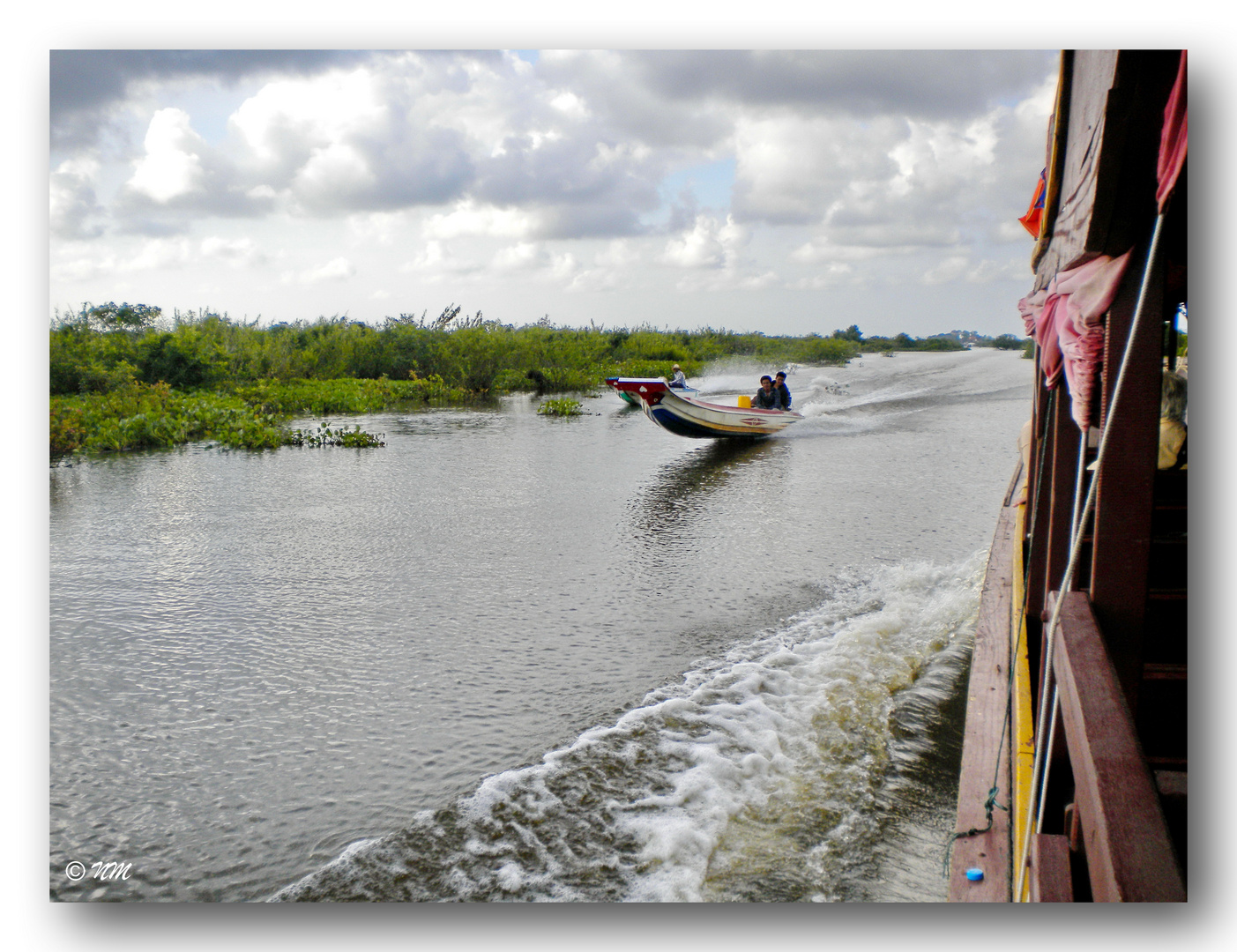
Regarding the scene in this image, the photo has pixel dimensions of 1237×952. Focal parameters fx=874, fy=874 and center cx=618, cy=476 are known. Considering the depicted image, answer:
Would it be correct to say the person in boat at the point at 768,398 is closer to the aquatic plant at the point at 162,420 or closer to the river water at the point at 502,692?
the river water at the point at 502,692

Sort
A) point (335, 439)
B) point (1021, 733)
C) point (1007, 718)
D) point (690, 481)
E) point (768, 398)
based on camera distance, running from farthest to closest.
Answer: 1. point (768, 398)
2. point (335, 439)
3. point (690, 481)
4. point (1007, 718)
5. point (1021, 733)

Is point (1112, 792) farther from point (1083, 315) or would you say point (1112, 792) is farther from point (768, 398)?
point (768, 398)

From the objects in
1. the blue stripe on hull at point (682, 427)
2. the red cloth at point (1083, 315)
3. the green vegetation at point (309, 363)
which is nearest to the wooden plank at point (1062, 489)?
the red cloth at point (1083, 315)

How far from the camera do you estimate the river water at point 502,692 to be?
215cm

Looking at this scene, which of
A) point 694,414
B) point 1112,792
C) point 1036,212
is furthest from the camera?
point 694,414

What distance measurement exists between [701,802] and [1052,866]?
3.37 ft

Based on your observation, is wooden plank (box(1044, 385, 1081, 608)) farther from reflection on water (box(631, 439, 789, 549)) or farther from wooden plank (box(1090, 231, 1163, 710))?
reflection on water (box(631, 439, 789, 549))

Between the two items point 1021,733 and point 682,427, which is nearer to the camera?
point 1021,733

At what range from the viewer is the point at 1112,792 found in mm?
1002

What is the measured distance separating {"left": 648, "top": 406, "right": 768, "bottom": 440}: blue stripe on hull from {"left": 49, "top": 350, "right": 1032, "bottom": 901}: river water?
2.76m

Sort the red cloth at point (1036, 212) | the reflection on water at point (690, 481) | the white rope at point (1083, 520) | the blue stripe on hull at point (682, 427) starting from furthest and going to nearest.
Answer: the blue stripe on hull at point (682, 427), the reflection on water at point (690, 481), the red cloth at point (1036, 212), the white rope at point (1083, 520)

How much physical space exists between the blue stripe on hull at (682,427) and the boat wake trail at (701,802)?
218 inches

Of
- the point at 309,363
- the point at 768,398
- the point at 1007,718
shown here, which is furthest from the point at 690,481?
the point at 309,363

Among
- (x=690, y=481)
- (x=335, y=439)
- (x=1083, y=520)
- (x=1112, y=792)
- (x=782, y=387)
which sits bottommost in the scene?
(x=690, y=481)
